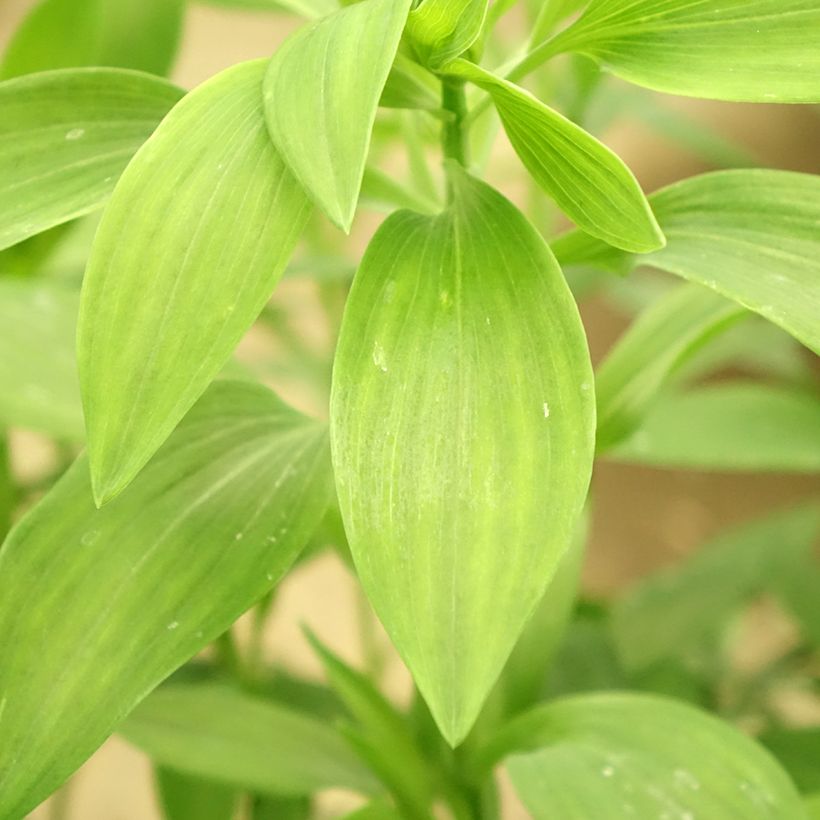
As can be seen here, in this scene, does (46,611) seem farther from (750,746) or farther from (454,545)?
(750,746)

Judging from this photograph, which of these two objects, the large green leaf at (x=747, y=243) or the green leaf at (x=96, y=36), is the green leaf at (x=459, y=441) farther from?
the green leaf at (x=96, y=36)

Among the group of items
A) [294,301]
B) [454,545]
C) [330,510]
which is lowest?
[294,301]

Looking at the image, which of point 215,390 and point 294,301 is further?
point 294,301

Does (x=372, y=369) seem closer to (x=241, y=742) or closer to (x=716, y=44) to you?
(x=716, y=44)

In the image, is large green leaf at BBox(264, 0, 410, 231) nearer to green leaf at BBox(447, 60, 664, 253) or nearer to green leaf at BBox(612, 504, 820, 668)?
green leaf at BBox(447, 60, 664, 253)

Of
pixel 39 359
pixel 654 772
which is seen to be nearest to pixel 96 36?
pixel 39 359

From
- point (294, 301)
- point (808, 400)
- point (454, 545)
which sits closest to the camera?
point (454, 545)

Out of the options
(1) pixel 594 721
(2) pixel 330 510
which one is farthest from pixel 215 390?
(1) pixel 594 721

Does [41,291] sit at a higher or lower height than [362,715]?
higher
